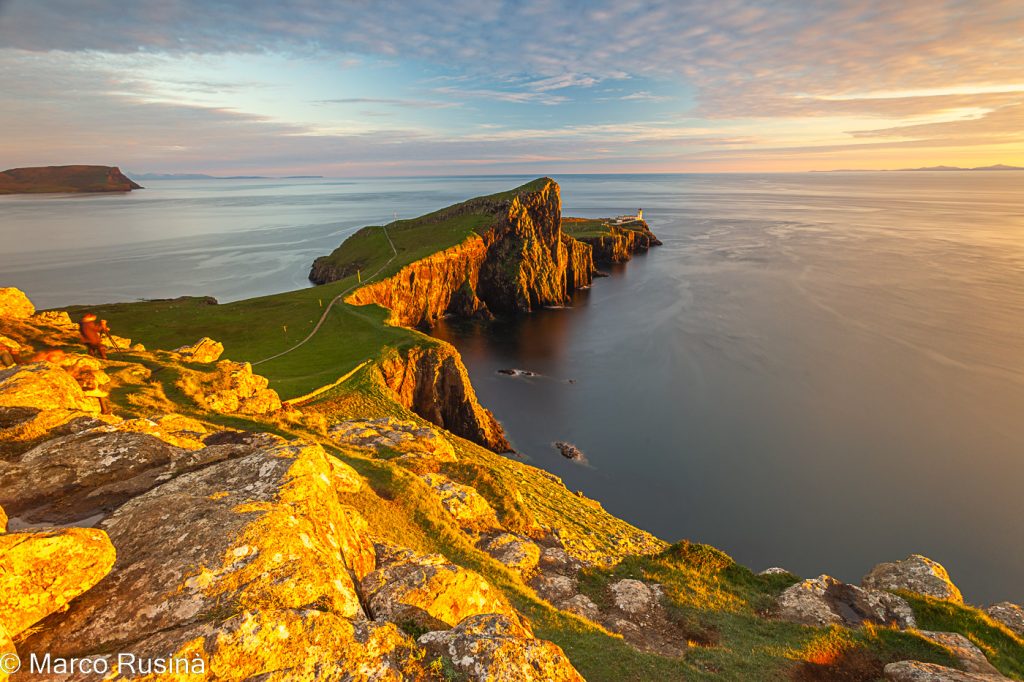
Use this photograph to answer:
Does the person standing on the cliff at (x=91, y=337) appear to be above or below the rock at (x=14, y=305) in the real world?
below

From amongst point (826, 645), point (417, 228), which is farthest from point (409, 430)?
point (417, 228)

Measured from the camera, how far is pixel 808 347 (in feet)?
293

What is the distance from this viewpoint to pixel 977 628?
789 inches

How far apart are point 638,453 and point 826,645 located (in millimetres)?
41253

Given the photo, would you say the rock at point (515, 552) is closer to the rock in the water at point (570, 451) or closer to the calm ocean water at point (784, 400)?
the calm ocean water at point (784, 400)

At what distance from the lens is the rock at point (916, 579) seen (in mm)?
24766

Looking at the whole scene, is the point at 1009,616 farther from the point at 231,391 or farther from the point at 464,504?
the point at 231,391

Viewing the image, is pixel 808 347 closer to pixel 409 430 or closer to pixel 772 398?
pixel 772 398

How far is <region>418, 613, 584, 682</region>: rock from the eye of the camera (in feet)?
32.0

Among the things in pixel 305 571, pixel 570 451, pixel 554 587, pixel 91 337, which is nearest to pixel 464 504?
pixel 554 587

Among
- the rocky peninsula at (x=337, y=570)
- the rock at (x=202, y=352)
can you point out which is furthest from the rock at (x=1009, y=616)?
the rock at (x=202, y=352)

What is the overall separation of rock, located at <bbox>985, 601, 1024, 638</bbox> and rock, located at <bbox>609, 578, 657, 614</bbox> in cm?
1669

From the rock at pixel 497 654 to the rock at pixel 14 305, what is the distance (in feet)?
134

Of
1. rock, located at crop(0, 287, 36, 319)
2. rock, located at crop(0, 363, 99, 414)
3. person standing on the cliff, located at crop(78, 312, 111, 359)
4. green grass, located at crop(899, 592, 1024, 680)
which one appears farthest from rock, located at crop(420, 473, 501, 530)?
rock, located at crop(0, 287, 36, 319)
